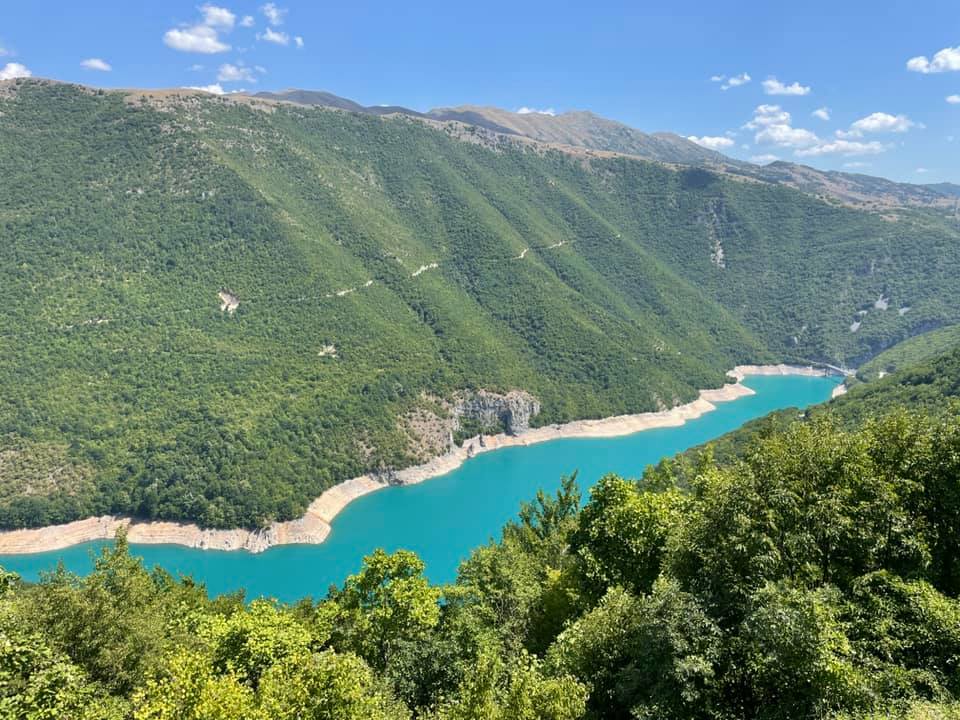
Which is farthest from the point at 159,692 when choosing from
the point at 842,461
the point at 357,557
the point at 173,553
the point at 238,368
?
the point at 238,368

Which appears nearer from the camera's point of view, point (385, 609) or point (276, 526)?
point (385, 609)

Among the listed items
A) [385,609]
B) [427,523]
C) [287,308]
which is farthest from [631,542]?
[287,308]

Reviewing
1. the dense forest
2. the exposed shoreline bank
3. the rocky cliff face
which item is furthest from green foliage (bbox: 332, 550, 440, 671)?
the rocky cliff face

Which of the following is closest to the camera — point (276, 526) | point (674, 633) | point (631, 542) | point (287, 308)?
point (674, 633)

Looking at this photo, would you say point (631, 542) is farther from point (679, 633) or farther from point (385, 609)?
point (385, 609)

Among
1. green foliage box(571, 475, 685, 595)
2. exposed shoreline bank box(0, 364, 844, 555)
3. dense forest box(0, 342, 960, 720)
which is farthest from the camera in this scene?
exposed shoreline bank box(0, 364, 844, 555)

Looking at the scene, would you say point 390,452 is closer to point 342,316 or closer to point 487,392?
point 487,392

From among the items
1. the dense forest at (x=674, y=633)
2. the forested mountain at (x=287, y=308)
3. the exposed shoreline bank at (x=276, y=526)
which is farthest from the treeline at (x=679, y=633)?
the forested mountain at (x=287, y=308)

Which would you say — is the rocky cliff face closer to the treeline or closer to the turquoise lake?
the turquoise lake
